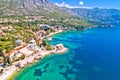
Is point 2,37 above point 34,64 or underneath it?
above

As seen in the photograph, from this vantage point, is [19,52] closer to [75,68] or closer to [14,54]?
[14,54]

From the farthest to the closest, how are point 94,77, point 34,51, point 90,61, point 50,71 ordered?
1. point 34,51
2. point 90,61
3. point 50,71
4. point 94,77

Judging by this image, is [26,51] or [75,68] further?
[26,51]

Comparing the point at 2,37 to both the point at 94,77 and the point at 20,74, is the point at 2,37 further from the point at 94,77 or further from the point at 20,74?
the point at 94,77

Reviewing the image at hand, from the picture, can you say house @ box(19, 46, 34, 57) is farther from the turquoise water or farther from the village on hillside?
the turquoise water

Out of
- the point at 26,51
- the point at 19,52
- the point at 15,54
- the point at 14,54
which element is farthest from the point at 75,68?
the point at 26,51

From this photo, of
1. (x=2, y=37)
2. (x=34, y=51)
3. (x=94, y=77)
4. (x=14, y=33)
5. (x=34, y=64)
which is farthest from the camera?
(x=14, y=33)

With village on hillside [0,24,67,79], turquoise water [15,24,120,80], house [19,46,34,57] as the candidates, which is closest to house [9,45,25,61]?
village on hillside [0,24,67,79]

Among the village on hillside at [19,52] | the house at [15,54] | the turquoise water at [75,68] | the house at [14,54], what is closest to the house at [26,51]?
the village on hillside at [19,52]

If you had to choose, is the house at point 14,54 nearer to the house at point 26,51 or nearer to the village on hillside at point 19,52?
the village on hillside at point 19,52

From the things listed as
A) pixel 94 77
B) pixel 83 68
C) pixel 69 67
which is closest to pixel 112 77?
pixel 94 77

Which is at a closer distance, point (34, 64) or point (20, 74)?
point (20, 74)
